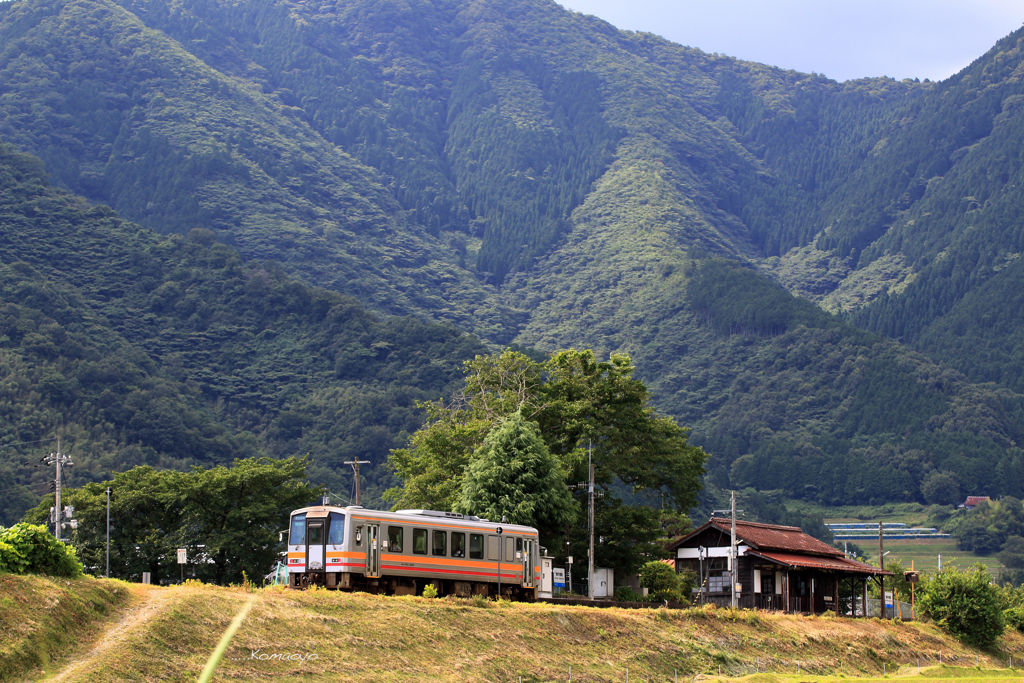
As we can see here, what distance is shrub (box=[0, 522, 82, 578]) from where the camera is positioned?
76.8 ft

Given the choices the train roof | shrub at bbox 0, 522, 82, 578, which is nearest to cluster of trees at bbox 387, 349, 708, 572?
the train roof

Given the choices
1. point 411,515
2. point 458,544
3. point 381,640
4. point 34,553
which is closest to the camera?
point 34,553

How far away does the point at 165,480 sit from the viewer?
68.9 metres

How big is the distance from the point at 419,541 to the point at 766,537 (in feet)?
95.9

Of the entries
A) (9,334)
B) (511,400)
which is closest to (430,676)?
(511,400)

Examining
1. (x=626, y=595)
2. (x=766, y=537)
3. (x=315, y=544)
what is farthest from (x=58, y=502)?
(x=766, y=537)

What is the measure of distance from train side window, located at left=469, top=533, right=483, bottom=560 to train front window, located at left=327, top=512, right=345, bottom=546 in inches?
211

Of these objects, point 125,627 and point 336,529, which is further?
point 336,529

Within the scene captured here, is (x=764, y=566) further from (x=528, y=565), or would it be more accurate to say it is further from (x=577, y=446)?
(x=528, y=565)

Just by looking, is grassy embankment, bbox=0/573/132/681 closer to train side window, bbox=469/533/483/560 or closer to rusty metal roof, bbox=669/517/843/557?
train side window, bbox=469/533/483/560

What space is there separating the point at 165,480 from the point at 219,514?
175 inches

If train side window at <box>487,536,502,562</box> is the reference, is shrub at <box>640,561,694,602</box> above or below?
below

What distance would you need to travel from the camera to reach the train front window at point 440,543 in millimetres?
36812

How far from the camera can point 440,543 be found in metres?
37.0
